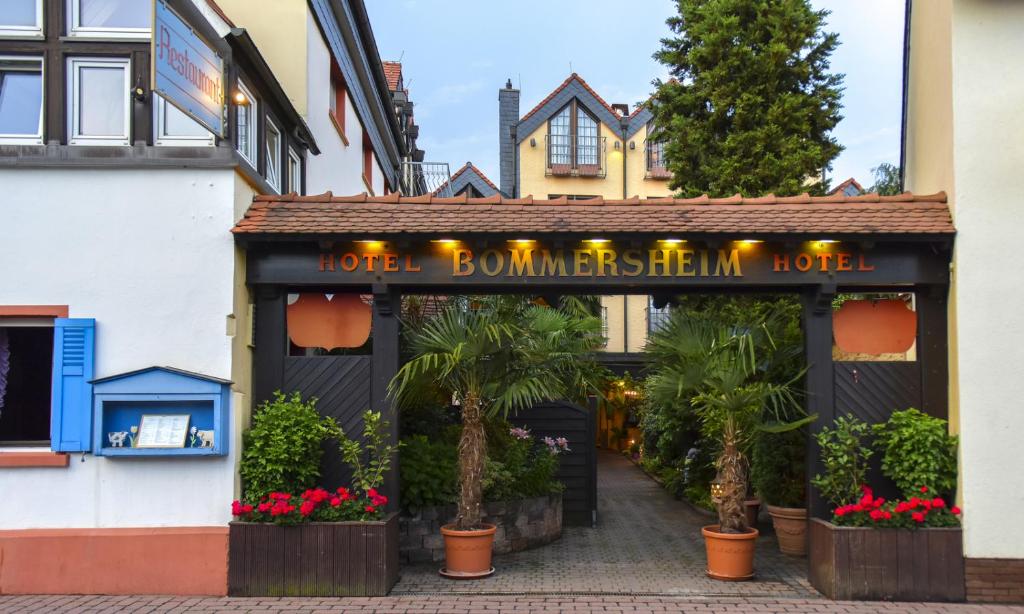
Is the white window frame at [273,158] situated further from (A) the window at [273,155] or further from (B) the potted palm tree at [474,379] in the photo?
(B) the potted palm tree at [474,379]

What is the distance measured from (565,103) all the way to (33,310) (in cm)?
2301

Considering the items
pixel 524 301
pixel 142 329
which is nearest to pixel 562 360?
pixel 524 301

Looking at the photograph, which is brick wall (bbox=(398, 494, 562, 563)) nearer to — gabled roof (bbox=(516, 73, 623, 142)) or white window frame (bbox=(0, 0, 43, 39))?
white window frame (bbox=(0, 0, 43, 39))

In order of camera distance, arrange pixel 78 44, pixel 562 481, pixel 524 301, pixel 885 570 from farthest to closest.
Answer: pixel 562 481 → pixel 524 301 → pixel 78 44 → pixel 885 570

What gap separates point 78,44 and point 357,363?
13.7 feet

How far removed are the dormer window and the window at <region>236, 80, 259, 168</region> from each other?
2004 centimetres

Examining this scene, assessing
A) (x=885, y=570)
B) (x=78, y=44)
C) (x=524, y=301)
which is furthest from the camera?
(x=524, y=301)

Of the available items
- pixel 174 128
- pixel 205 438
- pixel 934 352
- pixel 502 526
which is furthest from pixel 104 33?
pixel 934 352

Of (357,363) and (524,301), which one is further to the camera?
(524,301)

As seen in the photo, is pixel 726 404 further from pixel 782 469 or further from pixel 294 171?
pixel 294 171

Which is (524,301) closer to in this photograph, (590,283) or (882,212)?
(590,283)

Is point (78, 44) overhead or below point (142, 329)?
overhead

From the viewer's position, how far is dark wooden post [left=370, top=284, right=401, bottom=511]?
959cm

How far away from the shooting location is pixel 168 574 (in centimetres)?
891
